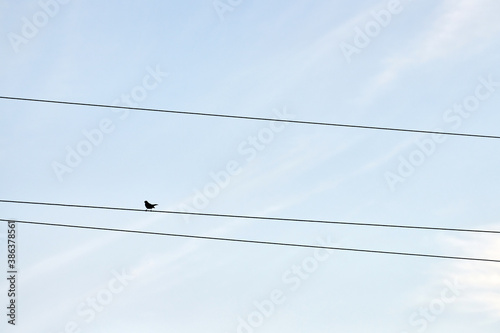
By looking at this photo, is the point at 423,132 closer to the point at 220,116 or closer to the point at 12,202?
the point at 220,116

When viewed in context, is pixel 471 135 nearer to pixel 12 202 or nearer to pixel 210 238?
pixel 210 238

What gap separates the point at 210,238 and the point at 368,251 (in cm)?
476

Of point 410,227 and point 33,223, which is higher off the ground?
point 33,223

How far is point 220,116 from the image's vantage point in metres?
27.6

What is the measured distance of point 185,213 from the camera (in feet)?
88.6

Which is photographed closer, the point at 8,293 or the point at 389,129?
the point at 389,129

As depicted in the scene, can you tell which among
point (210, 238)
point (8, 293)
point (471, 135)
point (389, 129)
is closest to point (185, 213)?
point (210, 238)

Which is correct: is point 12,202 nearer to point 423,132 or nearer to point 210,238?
point 210,238

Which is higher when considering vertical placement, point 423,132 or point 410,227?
point 423,132

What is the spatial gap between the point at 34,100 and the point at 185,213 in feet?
17.8

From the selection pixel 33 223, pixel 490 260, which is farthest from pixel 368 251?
pixel 33 223

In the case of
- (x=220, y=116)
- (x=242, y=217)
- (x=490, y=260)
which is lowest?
(x=490, y=260)

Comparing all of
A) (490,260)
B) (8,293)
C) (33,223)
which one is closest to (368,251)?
(490,260)

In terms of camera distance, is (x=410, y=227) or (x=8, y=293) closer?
(x=410, y=227)
